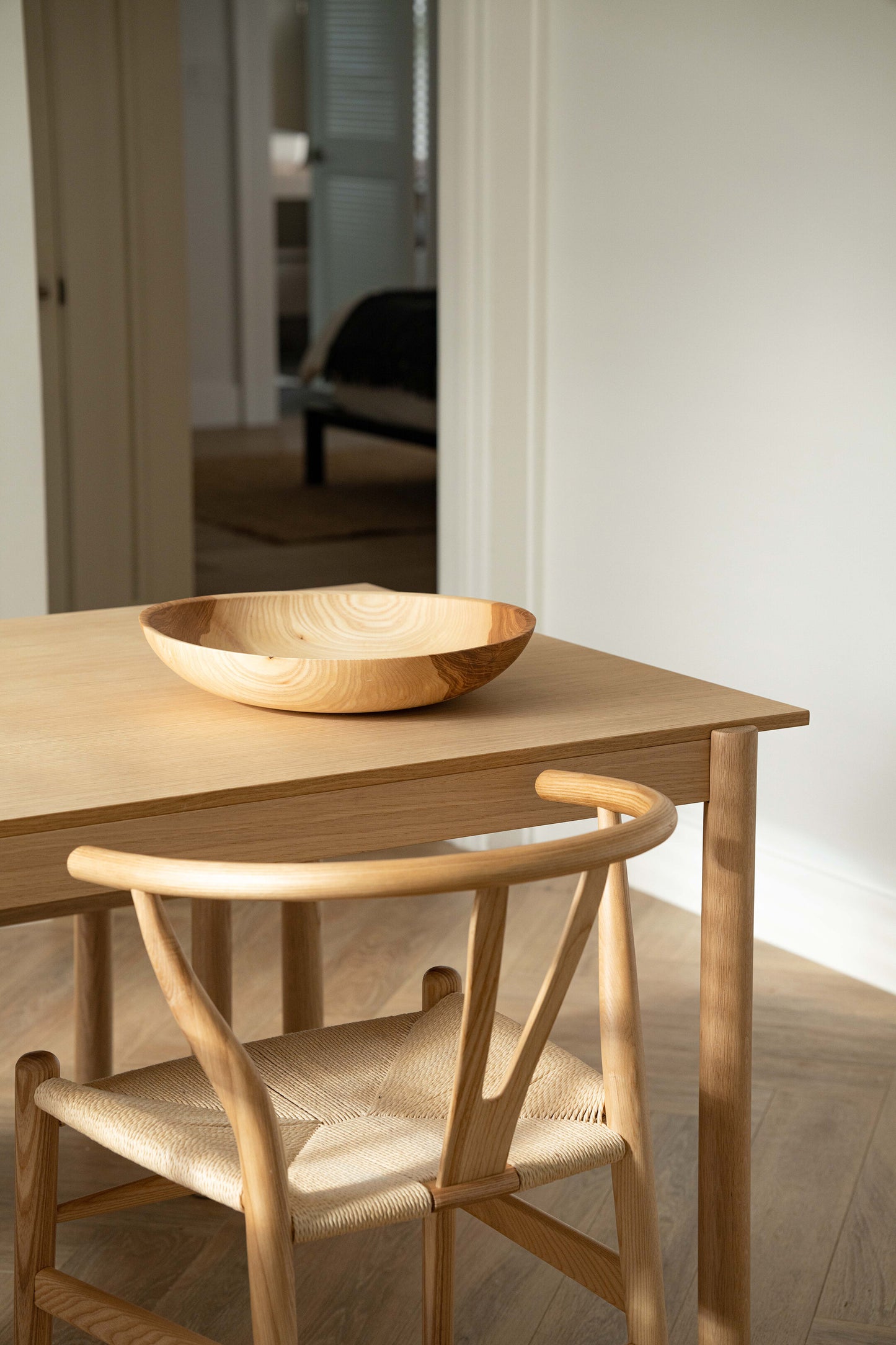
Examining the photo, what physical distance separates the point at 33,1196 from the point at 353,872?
53 centimetres

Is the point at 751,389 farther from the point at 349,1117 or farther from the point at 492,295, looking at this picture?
the point at 349,1117

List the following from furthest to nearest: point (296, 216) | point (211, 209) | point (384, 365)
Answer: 1. point (296, 216)
2. point (211, 209)
3. point (384, 365)

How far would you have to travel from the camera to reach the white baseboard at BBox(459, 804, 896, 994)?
8.66 ft

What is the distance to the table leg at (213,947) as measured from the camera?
1.93 metres

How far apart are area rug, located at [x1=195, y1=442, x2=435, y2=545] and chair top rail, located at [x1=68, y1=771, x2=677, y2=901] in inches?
200

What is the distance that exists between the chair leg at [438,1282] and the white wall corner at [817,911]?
128cm

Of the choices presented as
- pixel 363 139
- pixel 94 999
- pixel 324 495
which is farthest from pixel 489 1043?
pixel 363 139

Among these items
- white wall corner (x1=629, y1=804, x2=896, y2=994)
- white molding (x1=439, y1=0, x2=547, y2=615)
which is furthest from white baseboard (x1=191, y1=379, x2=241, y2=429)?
white wall corner (x1=629, y1=804, x2=896, y2=994)

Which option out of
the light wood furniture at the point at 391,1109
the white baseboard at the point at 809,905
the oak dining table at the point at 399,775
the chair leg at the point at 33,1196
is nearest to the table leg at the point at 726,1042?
the oak dining table at the point at 399,775

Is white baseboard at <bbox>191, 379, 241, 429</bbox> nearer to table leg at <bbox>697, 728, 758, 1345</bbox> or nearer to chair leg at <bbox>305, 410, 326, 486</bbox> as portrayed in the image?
chair leg at <bbox>305, 410, 326, 486</bbox>

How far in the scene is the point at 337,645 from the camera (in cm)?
166

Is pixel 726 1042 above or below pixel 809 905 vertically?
above

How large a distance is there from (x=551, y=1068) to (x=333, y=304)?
29.6ft

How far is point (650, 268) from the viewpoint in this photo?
2.88 meters
